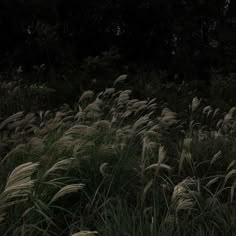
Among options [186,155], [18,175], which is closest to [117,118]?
[186,155]

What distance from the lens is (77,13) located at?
1327 centimetres

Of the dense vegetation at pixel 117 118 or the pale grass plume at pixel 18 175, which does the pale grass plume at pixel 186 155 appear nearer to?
the dense vegetation at pixel 117 118

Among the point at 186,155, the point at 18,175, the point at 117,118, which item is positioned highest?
the point at 18,175

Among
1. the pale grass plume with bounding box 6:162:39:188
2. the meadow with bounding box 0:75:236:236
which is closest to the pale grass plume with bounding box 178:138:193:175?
the meadow with bounding box 0:75:236:236

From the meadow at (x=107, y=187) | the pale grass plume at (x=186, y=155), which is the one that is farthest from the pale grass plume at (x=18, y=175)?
the pale grass plume at (x=186, y=155)

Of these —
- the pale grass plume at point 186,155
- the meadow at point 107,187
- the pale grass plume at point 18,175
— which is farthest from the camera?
the pale grass plume at point 186,155

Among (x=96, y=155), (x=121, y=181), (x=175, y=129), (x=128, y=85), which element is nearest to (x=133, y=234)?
(x=121, y=181)

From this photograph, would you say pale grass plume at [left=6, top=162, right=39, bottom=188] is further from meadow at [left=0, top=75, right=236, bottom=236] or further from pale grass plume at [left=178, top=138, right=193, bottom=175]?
pale grass plume at [left=178, top=138, right=193, bottom=175]

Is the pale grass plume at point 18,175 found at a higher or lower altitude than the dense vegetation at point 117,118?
higher

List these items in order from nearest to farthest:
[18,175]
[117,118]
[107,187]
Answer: [18,175]
[107,187]
[117,118]

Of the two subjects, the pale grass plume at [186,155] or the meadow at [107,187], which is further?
the pale grass plume at [186,155]

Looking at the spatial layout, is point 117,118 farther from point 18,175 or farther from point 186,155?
point 18,175

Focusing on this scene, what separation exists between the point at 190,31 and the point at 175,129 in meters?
8.05

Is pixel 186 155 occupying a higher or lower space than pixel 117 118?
higher
